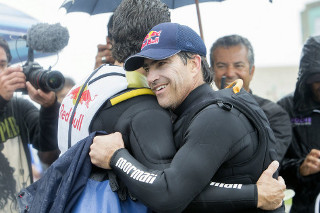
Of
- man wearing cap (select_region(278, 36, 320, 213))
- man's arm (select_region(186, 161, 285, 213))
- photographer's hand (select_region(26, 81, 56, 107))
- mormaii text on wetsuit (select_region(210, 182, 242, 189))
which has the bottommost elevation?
man wearing cap (select_region(278, 36, 320, 213))

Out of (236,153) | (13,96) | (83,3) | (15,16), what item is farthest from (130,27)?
(15,16)

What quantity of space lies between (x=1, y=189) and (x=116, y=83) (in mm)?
1286

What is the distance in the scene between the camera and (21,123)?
2777 mm

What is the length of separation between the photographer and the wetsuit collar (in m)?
1.09

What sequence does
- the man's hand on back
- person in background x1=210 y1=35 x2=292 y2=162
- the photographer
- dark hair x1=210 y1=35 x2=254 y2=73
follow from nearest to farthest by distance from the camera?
the man's hand on back < the photographer < person in background x1=210 y1=35 x2=292 y2=162 < dark hair x1=210 y1=35 x2=254 y2=73

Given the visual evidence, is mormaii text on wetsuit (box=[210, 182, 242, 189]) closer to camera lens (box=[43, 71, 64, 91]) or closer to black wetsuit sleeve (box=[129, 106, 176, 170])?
black wetsuit sleeve (box=[129, 106, 176, 170])

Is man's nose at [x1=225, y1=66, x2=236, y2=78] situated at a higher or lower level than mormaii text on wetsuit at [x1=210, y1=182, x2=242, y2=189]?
higher

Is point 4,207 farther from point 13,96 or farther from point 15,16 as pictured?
point 15,16

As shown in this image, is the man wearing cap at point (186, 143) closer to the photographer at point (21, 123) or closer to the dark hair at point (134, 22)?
the dark hair at point (134, 22)

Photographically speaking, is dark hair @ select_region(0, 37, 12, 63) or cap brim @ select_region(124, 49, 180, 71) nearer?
cap brim @ select_region(124, 49, 180, 71)

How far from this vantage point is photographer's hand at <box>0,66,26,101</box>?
2.54 meters

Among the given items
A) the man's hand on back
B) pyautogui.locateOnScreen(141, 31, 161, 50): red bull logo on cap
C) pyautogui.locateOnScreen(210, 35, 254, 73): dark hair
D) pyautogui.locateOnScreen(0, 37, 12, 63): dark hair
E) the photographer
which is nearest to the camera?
the man's hand on back

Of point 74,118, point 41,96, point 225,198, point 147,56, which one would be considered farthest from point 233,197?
point 41,96

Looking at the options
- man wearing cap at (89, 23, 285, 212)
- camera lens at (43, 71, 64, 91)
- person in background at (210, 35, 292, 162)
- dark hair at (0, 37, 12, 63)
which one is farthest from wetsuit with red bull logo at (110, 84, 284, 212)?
dark hair at (0, 37, 12, 63)
